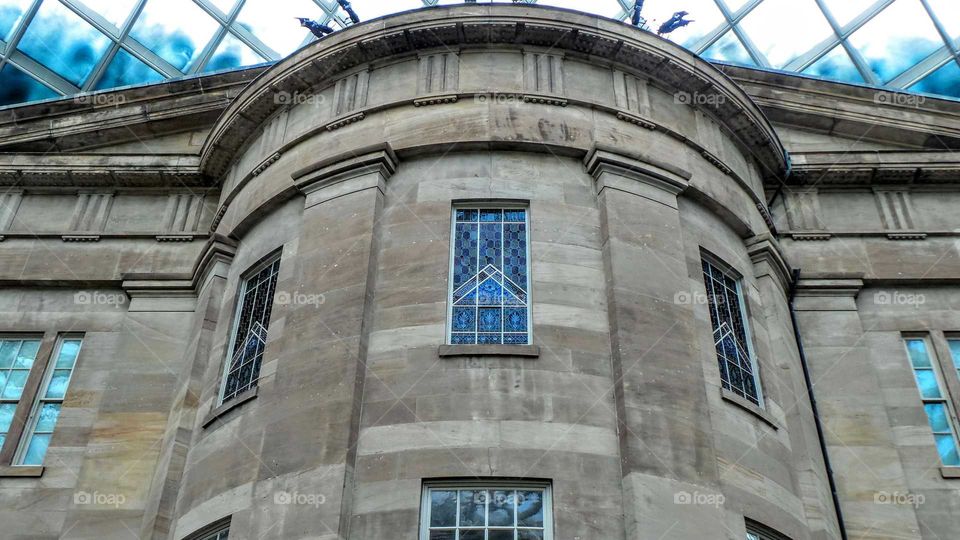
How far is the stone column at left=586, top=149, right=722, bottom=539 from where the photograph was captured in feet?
50.2

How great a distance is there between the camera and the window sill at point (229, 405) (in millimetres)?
17906

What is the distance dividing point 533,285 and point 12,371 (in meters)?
12.4

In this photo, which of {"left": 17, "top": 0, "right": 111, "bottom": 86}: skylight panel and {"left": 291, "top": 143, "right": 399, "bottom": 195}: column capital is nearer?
{"left": 291, "top": 143, "right": 399, "bottom": 195}: column capital

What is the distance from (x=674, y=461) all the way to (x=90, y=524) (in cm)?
1142

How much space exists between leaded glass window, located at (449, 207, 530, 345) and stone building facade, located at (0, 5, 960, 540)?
61 millimetres

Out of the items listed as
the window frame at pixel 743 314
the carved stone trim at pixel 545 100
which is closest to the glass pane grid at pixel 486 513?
the window frame at pixel 743 314

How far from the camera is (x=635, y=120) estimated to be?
20.9 m

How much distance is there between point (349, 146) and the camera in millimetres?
20641

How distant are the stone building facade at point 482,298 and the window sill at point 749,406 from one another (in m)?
0.09

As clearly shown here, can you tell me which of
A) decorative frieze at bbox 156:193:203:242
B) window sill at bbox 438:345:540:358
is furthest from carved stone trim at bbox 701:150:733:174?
decorative frieze at bbox 156:193:203:242

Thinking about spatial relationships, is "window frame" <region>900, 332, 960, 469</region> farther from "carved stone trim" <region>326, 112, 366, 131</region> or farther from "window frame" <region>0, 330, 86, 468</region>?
"window frame" <region>0, 330, 86, 468</region>

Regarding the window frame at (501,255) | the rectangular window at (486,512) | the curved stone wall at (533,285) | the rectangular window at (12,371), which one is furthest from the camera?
the rectangular window at (12,371)

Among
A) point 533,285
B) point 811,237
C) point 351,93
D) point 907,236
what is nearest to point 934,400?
point 907,236

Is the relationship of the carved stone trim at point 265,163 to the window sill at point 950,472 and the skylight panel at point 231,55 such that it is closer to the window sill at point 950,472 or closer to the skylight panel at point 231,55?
the skylight panel at point 231,55
